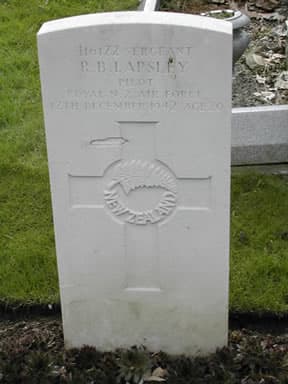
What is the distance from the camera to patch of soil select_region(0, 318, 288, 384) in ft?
10.6

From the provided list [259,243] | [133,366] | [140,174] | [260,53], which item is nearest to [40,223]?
[259,243]

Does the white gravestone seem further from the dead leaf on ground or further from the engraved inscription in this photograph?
the dead leaf on ground

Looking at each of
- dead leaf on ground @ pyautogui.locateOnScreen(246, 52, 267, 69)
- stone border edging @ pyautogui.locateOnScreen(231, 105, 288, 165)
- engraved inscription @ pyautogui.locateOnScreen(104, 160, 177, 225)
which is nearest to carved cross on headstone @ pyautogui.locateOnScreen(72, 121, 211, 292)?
engraved inscription @ pyautogui.locateOnScreen(104, 160, 177, 225)

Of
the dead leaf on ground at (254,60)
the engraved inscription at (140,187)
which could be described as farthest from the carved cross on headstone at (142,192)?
the dead leaf on ground at (254,60)

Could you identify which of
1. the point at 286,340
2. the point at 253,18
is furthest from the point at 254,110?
the point at 253,18

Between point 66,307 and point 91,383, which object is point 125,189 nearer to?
point 66,307

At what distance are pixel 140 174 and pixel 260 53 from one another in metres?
4.30

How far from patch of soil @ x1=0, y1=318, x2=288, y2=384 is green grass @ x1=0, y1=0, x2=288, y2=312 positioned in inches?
18.8

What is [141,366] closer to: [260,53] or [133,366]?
[133,366]

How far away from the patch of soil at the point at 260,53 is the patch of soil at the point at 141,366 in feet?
9.24

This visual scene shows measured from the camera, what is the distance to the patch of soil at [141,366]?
3225mm

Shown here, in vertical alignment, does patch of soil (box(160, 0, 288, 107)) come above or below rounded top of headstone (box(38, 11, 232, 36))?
below

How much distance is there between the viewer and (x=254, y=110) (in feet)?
16.5

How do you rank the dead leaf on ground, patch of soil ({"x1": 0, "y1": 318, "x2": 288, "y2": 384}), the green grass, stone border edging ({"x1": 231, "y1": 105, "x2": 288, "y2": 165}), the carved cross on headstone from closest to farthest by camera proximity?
the carved cross on headstone
patch of soil ({"x1": 0, "y1": 318, "x2": 288, "y2": 384})
the green grass
stone border edging ({"x1": 231, "y1": 105, "x2": 288, "y2": 165})
the dead leaf on ground
